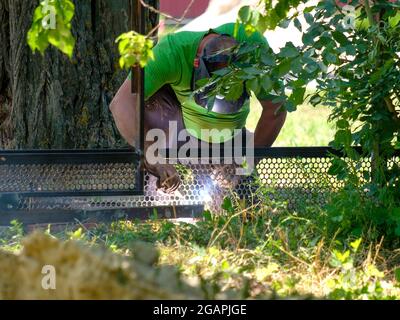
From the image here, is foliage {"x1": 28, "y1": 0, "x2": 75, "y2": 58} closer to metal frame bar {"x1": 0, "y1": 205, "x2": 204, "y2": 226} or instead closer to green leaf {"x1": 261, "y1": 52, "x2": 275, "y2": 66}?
green leaf {"x1": 261, "y1": 52, "x2": 275, "y2": 66}

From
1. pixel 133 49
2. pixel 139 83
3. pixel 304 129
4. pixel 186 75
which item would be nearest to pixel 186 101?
pixel 186 75

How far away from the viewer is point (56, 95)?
21.1 feet

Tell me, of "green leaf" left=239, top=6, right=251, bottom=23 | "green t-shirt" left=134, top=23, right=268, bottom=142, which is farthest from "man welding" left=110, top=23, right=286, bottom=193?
"green leaf" left=239, top=6, right=251, bottom=23

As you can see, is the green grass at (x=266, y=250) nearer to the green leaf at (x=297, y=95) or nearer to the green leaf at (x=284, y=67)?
the green leaf at (x=297, y=95)

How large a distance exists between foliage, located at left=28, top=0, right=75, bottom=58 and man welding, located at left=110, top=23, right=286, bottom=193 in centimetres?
211

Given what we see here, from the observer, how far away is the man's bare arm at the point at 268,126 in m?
6.29

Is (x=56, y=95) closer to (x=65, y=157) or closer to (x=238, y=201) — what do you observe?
(x=65, y=157)

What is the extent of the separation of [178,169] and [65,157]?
2.06 feet

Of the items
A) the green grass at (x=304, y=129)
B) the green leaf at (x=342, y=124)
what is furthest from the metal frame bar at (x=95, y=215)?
the green grass at (x=304, y=129)

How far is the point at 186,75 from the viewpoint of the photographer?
616 cm

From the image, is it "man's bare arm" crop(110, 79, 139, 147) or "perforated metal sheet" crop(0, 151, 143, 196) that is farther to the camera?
"man's bare arm" crop(110, 79, 139, 147)

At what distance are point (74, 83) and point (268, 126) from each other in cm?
122

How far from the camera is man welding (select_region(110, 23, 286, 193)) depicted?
5848 mm
